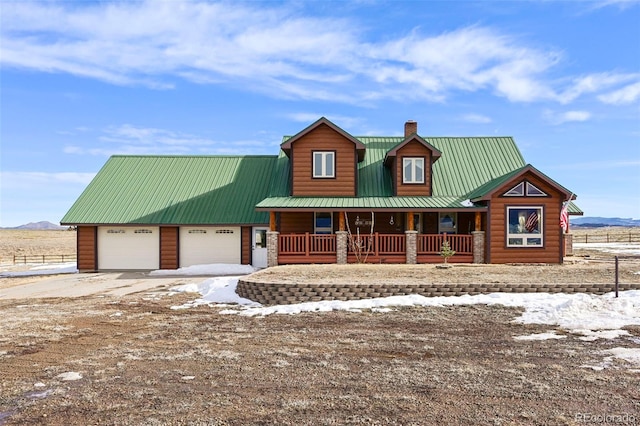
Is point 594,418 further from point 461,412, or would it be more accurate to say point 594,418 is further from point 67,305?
point 67,305

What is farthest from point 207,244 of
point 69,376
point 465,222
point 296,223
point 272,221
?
point 69,376

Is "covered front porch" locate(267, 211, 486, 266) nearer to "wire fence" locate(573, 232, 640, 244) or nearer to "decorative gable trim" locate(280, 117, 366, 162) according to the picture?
"decorative gable trim" locate(280, 117, 366, 162)

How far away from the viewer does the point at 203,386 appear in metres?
6.36

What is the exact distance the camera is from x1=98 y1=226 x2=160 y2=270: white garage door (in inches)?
927

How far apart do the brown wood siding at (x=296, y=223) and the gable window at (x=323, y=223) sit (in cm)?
25

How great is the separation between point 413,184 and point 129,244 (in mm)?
14459

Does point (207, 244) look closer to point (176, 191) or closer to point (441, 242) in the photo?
point (176, 191)

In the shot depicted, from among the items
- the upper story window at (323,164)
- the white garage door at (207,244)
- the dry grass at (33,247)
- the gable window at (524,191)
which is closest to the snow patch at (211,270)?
the white garage door at (207,244)

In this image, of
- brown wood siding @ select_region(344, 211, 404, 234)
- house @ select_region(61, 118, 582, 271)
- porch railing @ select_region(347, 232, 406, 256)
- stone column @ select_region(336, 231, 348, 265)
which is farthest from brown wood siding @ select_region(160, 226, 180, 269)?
porch railing @ select_region(347, 232, 406, 256)

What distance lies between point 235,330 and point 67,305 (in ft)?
21.0

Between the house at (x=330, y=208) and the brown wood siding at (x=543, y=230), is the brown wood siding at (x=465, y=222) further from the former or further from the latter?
the brown wood siding at (x=543, y=230)

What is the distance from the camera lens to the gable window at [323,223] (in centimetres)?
2314

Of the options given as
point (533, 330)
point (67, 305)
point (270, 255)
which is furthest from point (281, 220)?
point (533, 330)

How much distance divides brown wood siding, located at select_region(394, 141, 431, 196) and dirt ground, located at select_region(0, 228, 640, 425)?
1227 centimetres
